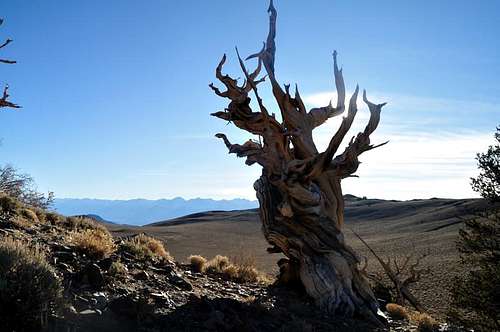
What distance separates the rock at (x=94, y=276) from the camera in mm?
6488

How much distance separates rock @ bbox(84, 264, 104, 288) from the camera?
6488 millimetres

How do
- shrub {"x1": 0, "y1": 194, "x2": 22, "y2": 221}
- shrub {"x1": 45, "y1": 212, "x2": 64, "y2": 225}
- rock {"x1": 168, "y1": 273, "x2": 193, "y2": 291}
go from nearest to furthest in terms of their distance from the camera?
rock {"x1": 168, "y1": 273, "x2": 193, "y2": 291}, shrub {"x1": 0, "y1": 194, "x2": 22, "y2": 221}, shrub {"x1": 45, "y1": 212, "x2": 64, "y2": 225}

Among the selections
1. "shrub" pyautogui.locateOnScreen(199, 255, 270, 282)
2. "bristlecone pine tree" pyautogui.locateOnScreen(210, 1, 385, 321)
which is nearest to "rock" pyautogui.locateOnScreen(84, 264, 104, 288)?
"bristlecone pine tree" pyautogui.locateOnScreen(210, 1, 385, 321)

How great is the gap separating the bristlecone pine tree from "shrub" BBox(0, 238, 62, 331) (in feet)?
15.5

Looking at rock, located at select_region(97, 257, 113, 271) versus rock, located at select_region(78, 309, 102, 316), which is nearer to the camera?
rock, located at select_region(78, 309, 102, 316)

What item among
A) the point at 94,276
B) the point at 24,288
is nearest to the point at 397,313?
the point at 94,276

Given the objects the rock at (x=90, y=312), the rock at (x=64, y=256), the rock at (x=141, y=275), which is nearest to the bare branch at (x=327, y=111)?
the rock at (x=141, y=275)

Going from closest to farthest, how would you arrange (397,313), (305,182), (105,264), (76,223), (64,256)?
(105,264) < (64,256) < (305,182) < (397,313) < (76,223)

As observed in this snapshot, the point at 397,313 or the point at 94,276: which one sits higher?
the point at 94,276

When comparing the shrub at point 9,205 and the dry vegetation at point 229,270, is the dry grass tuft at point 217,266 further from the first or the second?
the shrub at point 9,205

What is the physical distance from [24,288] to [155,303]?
1948 millimetres

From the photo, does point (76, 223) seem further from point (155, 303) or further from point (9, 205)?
point (155, 303)

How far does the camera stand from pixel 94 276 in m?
6.56

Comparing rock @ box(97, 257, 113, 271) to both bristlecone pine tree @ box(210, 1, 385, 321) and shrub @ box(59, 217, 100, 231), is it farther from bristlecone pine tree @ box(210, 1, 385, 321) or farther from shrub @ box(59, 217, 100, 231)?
shrub @ box(59, 217, 100, 231)
